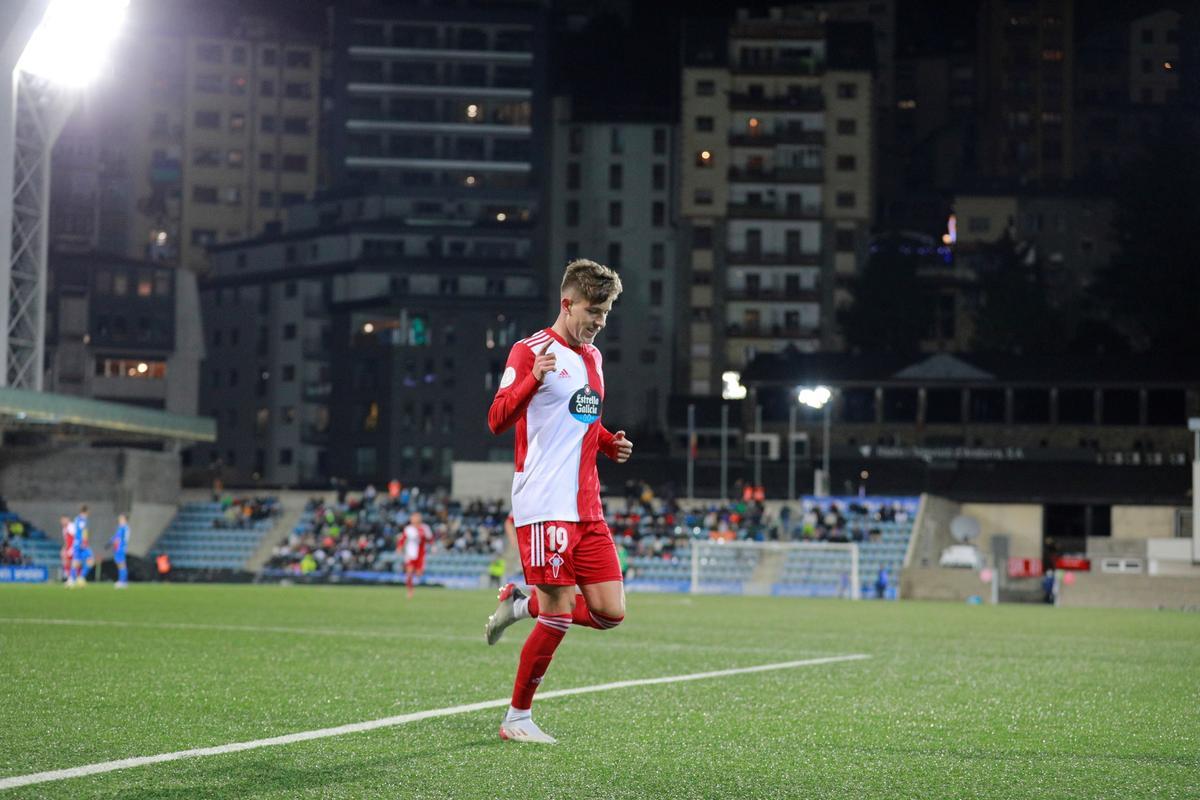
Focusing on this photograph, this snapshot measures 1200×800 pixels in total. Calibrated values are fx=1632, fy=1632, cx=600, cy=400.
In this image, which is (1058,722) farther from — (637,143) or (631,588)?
(637,143)

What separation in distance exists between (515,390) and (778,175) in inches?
4393

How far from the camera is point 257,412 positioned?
Result: 120 meters

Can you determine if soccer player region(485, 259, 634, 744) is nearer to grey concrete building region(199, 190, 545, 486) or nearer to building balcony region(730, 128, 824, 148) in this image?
grey concrete building region(199, 190, 545, 486)

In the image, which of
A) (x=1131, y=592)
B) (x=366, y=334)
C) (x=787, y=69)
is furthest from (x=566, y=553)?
(x=787, y=69)

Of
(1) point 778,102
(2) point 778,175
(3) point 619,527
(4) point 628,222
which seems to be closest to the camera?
(3) point 619,527

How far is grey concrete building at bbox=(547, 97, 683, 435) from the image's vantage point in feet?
389

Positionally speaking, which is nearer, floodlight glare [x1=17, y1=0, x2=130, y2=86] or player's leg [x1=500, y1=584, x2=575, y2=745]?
player's leg [x1=500, y1=584, x2=575, y2=745]

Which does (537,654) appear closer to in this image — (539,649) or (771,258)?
(539,649)

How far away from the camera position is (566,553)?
344 inches

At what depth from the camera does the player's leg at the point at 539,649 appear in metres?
8.75

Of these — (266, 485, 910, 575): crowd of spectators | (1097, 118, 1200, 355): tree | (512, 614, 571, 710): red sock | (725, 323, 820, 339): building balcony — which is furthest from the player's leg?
(725, 323, 820, 339): building balcony

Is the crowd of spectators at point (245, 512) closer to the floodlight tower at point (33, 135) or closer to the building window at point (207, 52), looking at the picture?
the floodlight tower at point (33, 135)

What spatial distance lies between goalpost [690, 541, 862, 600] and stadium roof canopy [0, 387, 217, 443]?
20.4 metres

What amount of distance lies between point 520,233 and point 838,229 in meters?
23.3
